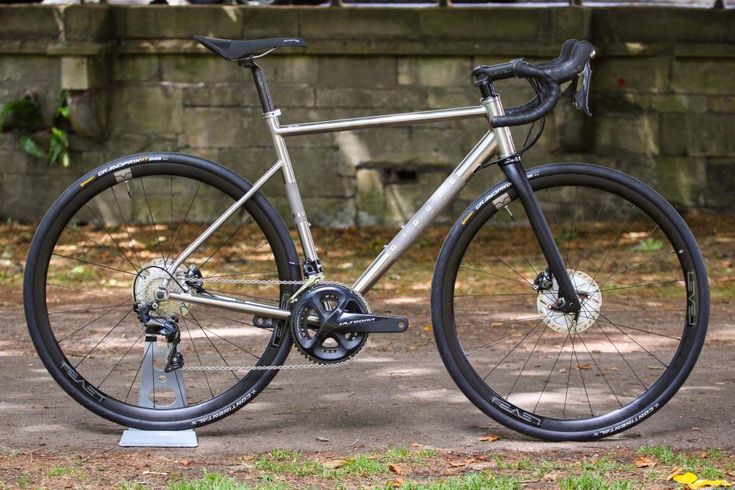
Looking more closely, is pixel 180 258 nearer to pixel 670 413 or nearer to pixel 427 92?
pixel 670 413

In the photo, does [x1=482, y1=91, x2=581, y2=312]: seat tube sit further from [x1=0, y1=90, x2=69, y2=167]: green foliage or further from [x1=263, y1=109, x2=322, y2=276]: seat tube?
[x1=0, y1=90, x2=69, y2=167]: green foliage

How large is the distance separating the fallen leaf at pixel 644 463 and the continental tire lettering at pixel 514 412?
40 cm

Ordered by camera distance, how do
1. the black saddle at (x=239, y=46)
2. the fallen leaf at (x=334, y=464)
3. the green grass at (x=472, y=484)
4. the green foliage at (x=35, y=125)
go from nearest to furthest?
the green grass at (x=472, y=484) < the fallen leaf at (x=334, y=464) < the black saddle at (x=239, y=46) < the green foliage at (x=35, y=125)

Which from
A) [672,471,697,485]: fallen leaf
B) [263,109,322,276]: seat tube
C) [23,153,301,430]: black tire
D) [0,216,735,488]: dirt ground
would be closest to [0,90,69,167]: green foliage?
[23,153,301,430]: black tire

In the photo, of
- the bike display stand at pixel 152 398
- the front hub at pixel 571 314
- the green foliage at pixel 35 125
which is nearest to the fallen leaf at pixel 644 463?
the front hub at pixel 571 314

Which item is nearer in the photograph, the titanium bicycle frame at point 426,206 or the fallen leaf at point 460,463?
the fallen leaf at point 460,463

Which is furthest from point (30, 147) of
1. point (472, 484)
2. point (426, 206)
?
point (472, 484)

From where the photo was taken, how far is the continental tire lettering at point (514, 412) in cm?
467

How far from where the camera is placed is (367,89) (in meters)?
9.96

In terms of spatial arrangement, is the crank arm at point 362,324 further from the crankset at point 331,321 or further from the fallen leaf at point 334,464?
the fallen leaf at point 334,464

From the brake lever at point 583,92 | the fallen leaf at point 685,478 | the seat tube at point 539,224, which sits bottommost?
the fallen leaf at point 685,478

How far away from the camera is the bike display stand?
15.3 ft

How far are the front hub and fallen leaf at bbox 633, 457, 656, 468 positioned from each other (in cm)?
53

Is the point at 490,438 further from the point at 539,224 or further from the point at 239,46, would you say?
the point at 239,46
